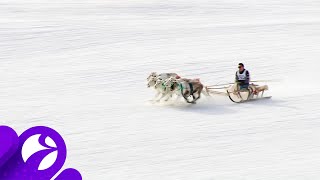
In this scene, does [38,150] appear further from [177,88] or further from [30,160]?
[177,88]

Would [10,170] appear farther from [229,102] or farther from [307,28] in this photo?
[307,28]

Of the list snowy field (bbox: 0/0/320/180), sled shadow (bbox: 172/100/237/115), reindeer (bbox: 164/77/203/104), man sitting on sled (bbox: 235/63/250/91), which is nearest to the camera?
snowy field (bbox: 0/0/320/180)

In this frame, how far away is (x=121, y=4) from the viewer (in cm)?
3962

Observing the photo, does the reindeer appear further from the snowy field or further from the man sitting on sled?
the man sitting on sled

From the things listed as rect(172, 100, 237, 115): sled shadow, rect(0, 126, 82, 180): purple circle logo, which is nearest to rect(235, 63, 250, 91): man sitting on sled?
rect(172, 100, 237, 115): sled shadow

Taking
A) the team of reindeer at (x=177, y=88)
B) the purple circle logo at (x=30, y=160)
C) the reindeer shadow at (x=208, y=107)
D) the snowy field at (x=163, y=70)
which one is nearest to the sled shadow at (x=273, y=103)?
the snowy field at (x=163, y=70)

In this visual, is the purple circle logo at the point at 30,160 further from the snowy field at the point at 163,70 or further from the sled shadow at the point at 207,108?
the sled shadow at the point at 207,108

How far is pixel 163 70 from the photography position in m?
25.1

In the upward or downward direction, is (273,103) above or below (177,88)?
below

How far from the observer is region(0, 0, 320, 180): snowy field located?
14484mm

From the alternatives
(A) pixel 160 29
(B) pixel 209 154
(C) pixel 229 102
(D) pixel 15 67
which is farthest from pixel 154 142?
(A) pixel 160 29

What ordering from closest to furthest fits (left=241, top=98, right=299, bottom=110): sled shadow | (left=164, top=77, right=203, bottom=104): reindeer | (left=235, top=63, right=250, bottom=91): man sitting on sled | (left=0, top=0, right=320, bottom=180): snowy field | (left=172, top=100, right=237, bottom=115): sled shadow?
(left=0, top=0, right=320, bottom=180): snowy field < (left=172, top=100, right=237, bottom=115): sled shadow < (left=164, top=77, right=203, bottom=104): reindeer < (left=241, top=98, right=299, bottom=110): sled shadow < (left=235, top=63, right=250, bottom=91): man sitting on sled

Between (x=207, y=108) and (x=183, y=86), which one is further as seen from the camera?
(x=207, y=108)

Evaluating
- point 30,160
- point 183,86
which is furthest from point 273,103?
point 30,160
